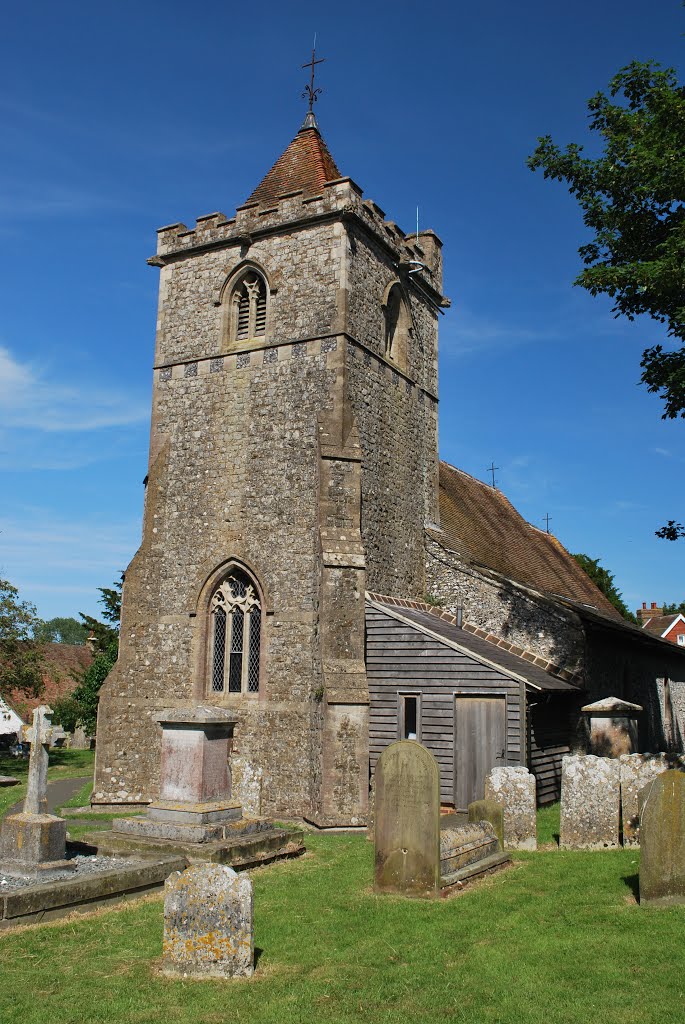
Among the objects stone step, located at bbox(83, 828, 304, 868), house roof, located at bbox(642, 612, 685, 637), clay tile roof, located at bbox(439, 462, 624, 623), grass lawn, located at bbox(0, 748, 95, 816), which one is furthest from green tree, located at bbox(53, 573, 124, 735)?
house roof, located at bbox(642, 612, 685, 637)

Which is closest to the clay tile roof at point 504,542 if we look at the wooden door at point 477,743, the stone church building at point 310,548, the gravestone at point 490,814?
the stone church building at point 310,548

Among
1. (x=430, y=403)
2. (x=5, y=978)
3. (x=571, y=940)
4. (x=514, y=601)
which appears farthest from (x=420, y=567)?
(x=5, y=978)

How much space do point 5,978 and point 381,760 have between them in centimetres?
397

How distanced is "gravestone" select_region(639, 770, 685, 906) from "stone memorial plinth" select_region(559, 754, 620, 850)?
8.95 feet

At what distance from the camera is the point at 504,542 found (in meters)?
23.2

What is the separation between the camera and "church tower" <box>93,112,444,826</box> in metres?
14.4

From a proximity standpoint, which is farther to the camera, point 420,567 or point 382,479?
point 420,567

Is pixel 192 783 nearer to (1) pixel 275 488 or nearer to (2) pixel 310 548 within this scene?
(2) pixel 310 548

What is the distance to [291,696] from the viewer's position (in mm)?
14602

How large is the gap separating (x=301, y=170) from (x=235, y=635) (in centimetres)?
1033

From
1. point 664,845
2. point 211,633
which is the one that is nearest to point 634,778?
point 664,845

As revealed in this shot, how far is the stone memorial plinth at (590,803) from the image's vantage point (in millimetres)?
10414

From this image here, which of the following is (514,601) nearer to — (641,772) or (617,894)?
(641,772)

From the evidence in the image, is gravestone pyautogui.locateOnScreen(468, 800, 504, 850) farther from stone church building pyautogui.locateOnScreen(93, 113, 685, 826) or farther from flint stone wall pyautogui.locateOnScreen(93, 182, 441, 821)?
flint stone wall pyautogui.locateOnScreen(93, 182, 441, 821)
